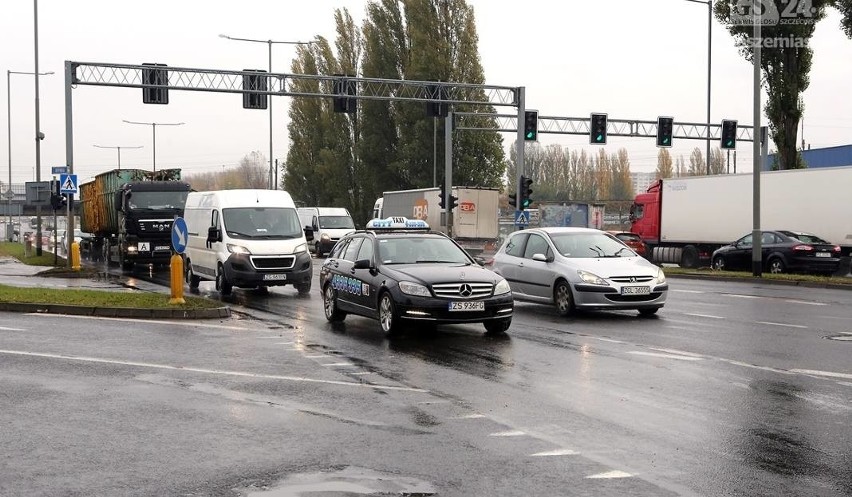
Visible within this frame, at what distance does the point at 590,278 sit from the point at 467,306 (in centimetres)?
380

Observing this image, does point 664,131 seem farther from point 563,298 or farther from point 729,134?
point 563,298

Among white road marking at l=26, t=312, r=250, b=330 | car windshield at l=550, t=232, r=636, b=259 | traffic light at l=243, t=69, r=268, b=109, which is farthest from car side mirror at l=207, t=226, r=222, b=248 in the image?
traffic light at l=243, t=69, r=268, b=109

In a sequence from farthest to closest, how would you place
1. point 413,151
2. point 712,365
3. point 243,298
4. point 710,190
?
1. point 413,151
2. point 710,190
3. point 243,298
4. point 712,365

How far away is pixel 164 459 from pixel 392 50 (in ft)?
196

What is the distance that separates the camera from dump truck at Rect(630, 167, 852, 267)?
3272 centimetres

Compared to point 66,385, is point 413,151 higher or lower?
higher

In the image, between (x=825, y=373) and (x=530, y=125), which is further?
(x=530, y=125)

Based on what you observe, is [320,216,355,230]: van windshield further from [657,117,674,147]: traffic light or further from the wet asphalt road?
the wet asphalt road

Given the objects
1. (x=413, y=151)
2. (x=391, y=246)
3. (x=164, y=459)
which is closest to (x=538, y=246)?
(x=391, y=246)

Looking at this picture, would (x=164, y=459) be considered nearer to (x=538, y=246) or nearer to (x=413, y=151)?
(x=538, y=246)

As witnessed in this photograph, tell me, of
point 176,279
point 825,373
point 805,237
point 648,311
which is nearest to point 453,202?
point 805,237

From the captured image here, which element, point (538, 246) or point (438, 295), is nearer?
point (438, 295)

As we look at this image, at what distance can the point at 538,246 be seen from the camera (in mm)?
18562

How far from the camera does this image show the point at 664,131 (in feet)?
150
